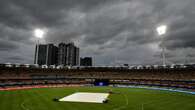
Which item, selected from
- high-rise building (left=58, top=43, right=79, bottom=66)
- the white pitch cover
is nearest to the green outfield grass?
the white pitch cover

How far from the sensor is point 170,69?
2756 inches

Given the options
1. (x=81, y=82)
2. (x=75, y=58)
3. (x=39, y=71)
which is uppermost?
(x=75, y=58)

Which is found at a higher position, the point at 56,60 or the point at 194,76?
the point at 56,60

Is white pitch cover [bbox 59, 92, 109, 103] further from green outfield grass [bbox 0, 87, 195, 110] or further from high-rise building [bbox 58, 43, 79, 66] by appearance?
high-rise building [bbox 58, 43, 79, 66]

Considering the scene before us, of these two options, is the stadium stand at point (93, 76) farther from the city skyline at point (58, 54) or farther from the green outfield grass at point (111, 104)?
the city skyline at point (58, 54)

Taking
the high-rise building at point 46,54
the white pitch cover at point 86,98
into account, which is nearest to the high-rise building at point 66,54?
the high-rise building at point 46,54

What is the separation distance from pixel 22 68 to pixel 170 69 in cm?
7996

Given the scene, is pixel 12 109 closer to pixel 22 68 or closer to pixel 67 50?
pixel 22 68

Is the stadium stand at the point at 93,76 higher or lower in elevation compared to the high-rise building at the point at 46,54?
lower

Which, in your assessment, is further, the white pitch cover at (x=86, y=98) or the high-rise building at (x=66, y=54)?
the high-rise building at (x=66, y=54)

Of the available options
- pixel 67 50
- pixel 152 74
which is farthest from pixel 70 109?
pixel 67 50

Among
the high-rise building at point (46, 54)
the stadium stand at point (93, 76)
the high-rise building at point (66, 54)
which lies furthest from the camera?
the high-rise building at point (66, 54)

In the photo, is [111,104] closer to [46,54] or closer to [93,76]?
[93,76]

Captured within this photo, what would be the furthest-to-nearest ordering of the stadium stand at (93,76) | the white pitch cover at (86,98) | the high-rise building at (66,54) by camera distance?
the high-rise building at (66,54) < the stadium stand at (93,76) < the white pitch cover at (86,98)
